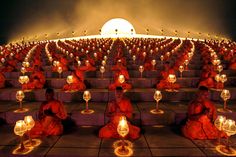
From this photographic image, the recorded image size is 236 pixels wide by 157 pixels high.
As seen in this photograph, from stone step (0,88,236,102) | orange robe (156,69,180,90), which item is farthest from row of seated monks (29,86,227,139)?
orange robe (156,69,180,90)

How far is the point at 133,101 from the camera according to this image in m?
7.00

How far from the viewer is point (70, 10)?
28234mm

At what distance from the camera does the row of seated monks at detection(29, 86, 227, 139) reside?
4809mm

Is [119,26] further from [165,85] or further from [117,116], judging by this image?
[117,116]

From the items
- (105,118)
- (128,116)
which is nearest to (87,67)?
(105,118)

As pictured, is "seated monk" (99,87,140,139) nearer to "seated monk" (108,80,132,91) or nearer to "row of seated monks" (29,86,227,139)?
"row of seated monks" (29,86,227,139)

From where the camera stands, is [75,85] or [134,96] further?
[75,85]

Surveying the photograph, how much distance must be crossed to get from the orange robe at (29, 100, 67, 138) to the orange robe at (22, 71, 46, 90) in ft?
8.83

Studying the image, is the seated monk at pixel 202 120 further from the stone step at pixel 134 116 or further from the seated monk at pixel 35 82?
the seated monk at pixel 35 82

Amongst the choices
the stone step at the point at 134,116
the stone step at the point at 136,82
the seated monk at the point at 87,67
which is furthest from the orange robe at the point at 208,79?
the seated monk at the point at 87,67

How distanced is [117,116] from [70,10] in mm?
25259

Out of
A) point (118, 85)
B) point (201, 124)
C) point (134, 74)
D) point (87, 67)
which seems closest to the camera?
point (201, 124)

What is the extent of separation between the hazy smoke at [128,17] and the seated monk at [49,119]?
23.5 metres

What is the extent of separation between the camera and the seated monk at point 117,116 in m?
4.89
